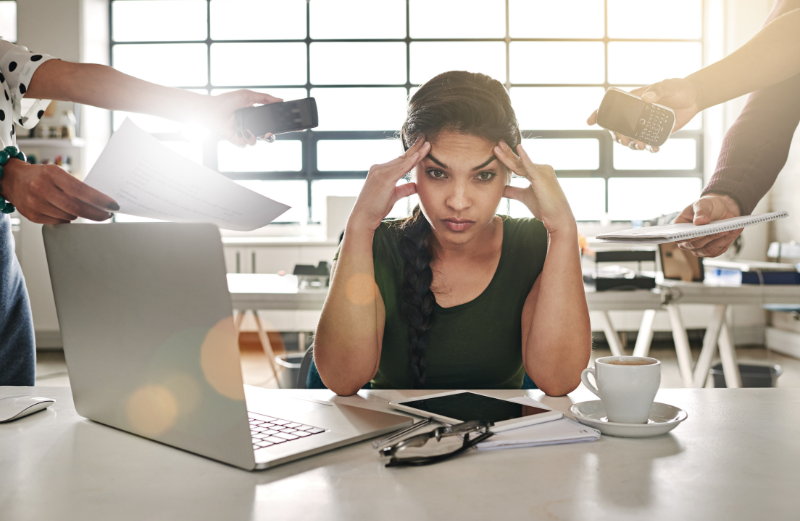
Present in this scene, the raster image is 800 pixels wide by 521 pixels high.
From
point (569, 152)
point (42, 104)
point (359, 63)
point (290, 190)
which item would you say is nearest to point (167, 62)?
point (290, 190)

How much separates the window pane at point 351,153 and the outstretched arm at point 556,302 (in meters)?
4.10

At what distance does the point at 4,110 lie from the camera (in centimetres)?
94

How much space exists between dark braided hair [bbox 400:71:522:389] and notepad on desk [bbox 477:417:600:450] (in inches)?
18.9

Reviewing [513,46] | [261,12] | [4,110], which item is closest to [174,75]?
[261,12]

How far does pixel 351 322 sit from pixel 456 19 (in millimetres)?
4643

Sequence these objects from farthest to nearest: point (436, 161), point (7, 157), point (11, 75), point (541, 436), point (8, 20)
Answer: point (8, 20), point (436, 161), point (11, 75), point (7, 157), point (541, 436)

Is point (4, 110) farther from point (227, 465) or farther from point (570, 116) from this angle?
point (570, 116)

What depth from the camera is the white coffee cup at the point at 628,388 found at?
68 centimetres

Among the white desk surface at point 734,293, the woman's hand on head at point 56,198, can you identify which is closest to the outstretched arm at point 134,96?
the woman's hand on head at point 56,198

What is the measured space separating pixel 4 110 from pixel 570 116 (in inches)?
189

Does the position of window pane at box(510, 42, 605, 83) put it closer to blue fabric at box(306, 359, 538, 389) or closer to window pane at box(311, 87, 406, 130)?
window pane at box(311, 87, 406, 130)

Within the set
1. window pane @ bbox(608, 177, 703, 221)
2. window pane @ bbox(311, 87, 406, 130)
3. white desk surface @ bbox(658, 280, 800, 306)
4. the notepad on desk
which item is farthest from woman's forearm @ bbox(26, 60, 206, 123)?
window pane @ bbox(608, 177, 703, 221)

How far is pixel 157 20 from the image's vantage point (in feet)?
16.9

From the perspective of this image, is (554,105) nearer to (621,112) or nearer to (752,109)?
(752,109)
